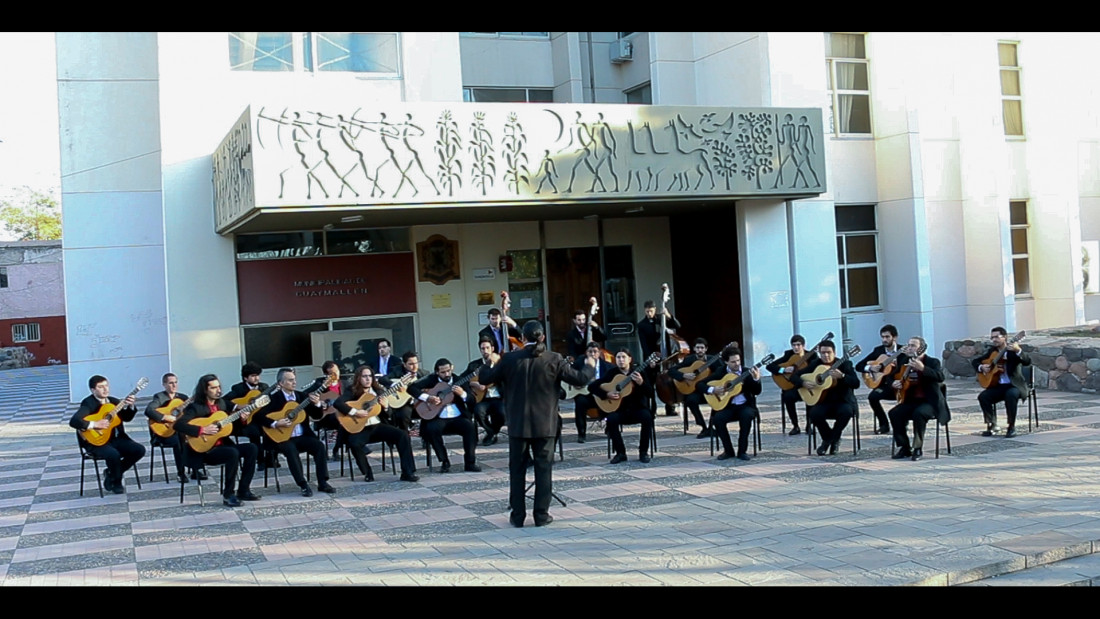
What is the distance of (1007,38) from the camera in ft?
72.4

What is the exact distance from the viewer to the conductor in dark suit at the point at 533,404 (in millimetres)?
8742

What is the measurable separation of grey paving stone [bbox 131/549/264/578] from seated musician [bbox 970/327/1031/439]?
8.78 m

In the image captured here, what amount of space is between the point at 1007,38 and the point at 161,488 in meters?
19.3

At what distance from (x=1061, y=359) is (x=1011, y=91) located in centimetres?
843

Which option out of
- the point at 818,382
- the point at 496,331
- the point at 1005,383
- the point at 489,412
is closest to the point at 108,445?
the point at 489,412

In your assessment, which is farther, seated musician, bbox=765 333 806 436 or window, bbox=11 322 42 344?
window, bbox=11 322 42 344

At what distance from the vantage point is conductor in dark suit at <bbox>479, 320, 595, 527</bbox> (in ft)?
28.7

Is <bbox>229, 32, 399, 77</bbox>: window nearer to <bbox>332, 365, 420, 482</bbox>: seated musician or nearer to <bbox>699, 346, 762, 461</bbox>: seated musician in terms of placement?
<bbox>332, 365, 420, 482</bbox>: seated musician

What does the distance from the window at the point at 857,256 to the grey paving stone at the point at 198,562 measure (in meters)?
15.6

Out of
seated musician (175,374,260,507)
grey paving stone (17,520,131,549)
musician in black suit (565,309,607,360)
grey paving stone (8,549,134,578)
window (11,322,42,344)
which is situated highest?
window (11,322,42,344)

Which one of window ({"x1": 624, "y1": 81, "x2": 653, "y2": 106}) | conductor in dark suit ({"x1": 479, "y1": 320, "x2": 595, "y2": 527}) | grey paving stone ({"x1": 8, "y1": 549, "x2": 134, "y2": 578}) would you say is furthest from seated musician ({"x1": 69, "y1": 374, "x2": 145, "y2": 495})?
window ({"x1": 624, "y1": 81, "x2": 653, "y2": 106})
